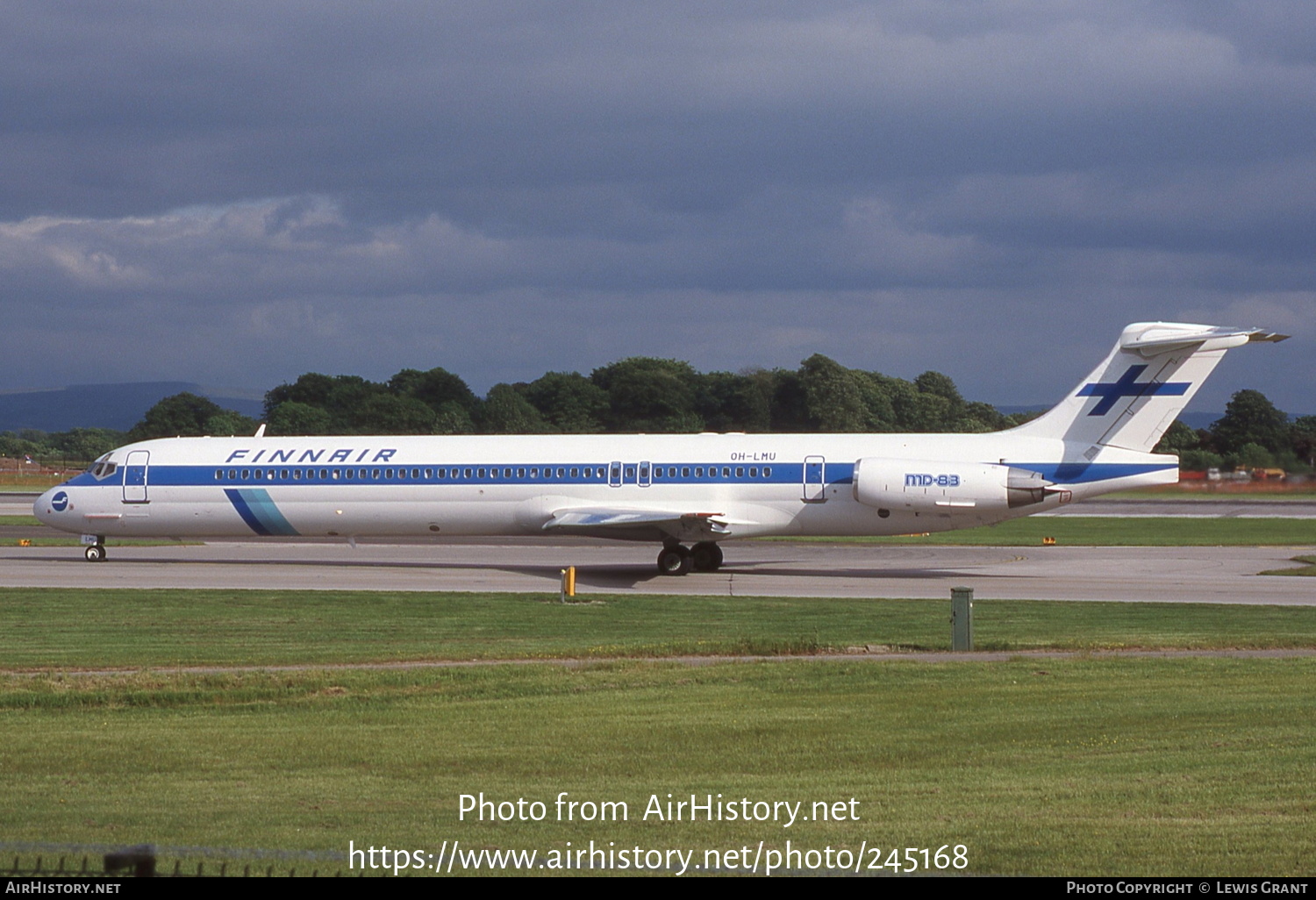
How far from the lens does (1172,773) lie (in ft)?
36.5

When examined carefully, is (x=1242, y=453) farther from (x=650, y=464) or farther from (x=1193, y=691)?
(x=1193, y=691)

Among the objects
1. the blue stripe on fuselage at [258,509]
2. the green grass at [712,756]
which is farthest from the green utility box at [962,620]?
the blue stripe on fuselage at [258,509]

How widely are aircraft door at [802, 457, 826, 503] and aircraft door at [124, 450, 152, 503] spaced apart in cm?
1748

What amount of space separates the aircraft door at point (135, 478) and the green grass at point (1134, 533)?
21.0 m

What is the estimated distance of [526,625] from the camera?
883 inches

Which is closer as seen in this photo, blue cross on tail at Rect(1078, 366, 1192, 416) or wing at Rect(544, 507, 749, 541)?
blue cross on tail at Rect(1078, 366, 1192, 416)

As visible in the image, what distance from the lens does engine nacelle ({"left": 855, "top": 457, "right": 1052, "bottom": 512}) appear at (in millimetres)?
29891

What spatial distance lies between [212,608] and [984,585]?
16421 millimetres

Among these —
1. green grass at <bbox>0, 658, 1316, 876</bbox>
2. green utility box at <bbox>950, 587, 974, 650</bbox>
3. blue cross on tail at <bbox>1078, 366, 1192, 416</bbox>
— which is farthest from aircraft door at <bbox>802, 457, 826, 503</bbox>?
green grass at <bbox>0, 658, 1316, 876</bbox>

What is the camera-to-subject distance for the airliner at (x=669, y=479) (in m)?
29.8

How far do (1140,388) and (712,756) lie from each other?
67.8ft

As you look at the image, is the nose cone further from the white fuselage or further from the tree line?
the tree line

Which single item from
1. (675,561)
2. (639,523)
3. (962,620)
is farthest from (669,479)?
(962,620)
